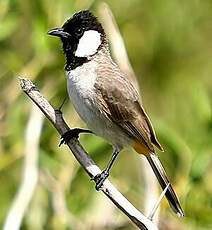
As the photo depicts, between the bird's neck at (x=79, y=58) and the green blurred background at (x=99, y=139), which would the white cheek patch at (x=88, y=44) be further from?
the green blurred background at (x=99, y=139)

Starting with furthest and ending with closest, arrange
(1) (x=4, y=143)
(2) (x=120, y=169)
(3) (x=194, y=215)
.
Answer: (2) (x=120, y=169) < (1) (x=4, y=143) < (3) (x=194, y=215)

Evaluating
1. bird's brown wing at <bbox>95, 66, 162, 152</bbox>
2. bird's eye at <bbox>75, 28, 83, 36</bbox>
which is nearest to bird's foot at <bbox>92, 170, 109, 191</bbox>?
bird's brown wing at <bbox>95, 66, 162, 152</bbox>

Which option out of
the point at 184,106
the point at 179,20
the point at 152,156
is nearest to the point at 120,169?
the point at 184,106

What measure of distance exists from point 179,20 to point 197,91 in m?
0.70

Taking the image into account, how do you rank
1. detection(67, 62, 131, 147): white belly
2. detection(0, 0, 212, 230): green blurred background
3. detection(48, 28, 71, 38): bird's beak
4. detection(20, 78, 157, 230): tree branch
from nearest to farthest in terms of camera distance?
detection(20, 78, 157, 230): tree branch
detection(67, 62, 131, 147): white belly
detection(48, 28, 71, 38): bird's beak
detection(0, 0, 212, 230): green blurred background

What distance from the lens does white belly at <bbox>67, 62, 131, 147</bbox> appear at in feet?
11.9

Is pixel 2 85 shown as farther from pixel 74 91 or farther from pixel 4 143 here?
pixel 74 91

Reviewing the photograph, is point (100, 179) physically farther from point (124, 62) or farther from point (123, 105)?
point (124, 62)

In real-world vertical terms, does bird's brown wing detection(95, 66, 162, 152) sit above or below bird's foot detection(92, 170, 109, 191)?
above

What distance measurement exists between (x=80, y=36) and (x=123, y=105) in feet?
0.91

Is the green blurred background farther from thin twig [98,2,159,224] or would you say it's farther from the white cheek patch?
the white cheek patch

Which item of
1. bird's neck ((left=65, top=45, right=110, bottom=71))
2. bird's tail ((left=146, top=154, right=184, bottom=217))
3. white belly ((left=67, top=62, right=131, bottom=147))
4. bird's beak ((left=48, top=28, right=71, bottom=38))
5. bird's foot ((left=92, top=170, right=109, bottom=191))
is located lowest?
bird's foot ((left=92, top=170, right=109, bottom=191))

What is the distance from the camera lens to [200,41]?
5.08 meters

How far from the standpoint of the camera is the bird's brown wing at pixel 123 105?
3.72 meters
